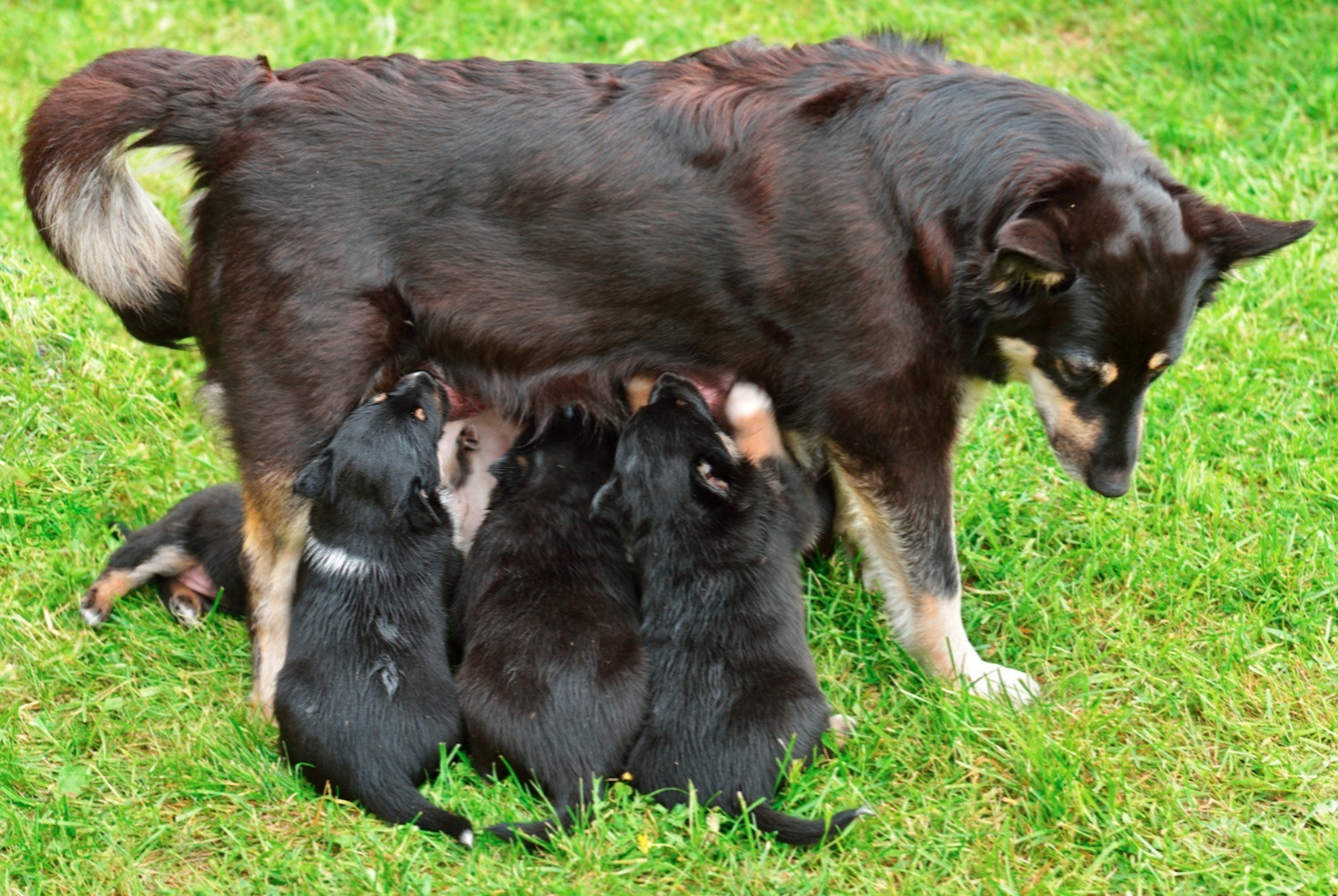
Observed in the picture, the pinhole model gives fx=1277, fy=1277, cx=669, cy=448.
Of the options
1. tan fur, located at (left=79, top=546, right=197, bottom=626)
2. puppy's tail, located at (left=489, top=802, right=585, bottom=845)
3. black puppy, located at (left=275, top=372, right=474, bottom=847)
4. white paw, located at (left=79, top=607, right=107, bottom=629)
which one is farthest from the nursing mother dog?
puppy's tail, located at (left=489, top=802, right=585, bottom=845)

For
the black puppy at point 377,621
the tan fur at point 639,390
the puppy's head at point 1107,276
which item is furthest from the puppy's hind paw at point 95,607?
the puppy's head at point 1107,276

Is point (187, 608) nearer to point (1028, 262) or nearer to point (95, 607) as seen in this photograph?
point (95, 607)

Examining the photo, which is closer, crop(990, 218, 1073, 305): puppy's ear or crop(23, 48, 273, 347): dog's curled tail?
crop(990, 218, 1073, 305): puppy's ear

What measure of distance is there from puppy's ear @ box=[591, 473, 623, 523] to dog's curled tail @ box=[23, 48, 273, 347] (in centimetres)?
145

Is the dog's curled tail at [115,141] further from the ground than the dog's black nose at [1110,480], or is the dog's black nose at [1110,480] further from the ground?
the dog's curled tail at [115,141]

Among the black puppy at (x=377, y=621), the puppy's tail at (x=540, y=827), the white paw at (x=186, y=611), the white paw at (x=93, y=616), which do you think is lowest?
the white paw at (x=186, y=611)

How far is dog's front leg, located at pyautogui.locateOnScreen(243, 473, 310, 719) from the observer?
387 centimetres

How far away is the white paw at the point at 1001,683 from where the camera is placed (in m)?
3.88

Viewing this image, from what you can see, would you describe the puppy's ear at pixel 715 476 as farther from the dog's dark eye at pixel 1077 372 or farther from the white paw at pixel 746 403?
the dog's dark eye at pixel 1077 372

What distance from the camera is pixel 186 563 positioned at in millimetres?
4383

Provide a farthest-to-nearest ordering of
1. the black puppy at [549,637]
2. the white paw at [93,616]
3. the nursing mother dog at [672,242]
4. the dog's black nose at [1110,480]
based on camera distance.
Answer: the white paw at [93,616] → the dog's black nose at [1110,480] → the nursing mother dog at [672,242] → the black puppy at [549,637]

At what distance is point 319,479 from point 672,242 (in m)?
1.25

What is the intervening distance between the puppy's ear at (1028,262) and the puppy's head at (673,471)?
917 millimetres

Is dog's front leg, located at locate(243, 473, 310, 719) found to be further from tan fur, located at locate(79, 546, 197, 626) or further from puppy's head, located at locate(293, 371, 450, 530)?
tan fur, located at locate(79, 546, 197, 626)
